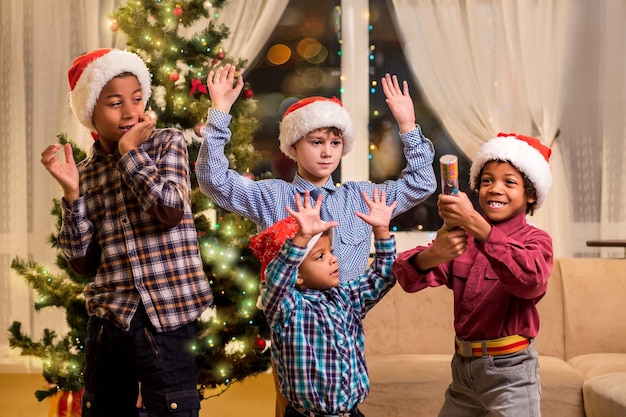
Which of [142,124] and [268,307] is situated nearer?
[268,307]

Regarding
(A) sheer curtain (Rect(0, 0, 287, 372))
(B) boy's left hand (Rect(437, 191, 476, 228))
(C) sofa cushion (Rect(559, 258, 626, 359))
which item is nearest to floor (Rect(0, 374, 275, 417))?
(A) sheer curtain (Rect(0, 0, 287, 372))

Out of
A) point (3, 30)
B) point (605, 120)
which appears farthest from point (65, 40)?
point (605, 120)

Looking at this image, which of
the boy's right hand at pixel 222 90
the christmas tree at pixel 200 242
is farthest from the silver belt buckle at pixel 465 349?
the christmas tree at pixel 200 242

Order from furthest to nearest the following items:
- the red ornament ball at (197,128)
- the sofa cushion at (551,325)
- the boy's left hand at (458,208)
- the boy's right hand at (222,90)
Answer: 1. the sofa cushion at (551,325)
2. the red ornament ball at (197,128)
3. the boy's right hand at (222,90)
4. the boy's left hand at (458,208)

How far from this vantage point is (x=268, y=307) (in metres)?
2.09

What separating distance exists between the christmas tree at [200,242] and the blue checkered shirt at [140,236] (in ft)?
4.20

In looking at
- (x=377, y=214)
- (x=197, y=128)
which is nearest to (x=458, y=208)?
(x=377, y=214)

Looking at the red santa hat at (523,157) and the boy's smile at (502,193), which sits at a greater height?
the red santa hat at (523,157)

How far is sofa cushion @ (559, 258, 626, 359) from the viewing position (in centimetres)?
384

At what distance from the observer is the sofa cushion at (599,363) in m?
3.47

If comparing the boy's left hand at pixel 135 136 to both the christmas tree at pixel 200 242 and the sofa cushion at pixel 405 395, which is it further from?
the sofa cushion at pixel 405 395

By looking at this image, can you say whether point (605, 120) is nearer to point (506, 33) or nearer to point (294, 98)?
point (506, 33)

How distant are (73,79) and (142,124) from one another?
14.5 inches

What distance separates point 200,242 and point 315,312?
1.60 metres
